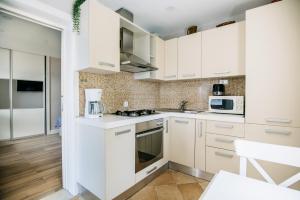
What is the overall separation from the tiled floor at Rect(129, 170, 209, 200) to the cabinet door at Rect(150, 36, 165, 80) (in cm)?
148

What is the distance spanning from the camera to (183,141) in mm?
2229

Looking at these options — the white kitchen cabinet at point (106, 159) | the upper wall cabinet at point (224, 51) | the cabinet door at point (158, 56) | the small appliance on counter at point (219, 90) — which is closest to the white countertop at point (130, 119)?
the white kitchen cabinet at point (106, 159)

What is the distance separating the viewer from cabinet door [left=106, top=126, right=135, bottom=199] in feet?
4.88

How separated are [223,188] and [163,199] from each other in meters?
1.24

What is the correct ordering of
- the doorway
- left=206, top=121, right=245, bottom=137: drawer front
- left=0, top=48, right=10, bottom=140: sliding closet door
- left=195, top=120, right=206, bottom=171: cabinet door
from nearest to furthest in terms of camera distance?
left=206, top=121, right=245, bottom=137: drawer front < left=195, top=120, right=206, bottom=171: cabinet door < the doorway < left=0, top=48, right=10, bottom=140: sliding closet door

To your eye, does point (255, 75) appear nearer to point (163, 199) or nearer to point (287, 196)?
point (287, 196)

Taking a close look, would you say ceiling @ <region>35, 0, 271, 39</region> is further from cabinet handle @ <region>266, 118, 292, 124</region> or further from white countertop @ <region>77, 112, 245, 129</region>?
cabinet handle @ <region>266, 118, 292, 124</region>

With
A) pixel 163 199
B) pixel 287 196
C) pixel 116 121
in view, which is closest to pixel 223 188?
pixel 287 196

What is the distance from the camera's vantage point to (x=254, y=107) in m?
1.73

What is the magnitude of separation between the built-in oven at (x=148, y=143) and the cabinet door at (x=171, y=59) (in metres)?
0.83

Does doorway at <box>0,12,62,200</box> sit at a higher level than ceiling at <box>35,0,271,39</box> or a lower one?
lower

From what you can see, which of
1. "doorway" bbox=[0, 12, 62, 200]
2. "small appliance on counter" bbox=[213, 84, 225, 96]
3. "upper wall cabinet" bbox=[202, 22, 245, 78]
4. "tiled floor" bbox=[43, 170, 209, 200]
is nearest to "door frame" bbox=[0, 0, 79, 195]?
"tiled floor" bbox=[43, 170, 209, 200]

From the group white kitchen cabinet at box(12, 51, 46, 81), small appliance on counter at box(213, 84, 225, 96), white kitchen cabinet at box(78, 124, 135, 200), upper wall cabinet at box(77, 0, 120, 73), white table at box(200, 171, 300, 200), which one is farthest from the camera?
white kitchen cabinet at box(12, 51, 46, 81)

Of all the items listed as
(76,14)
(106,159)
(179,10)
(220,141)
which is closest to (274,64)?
(220,141)
